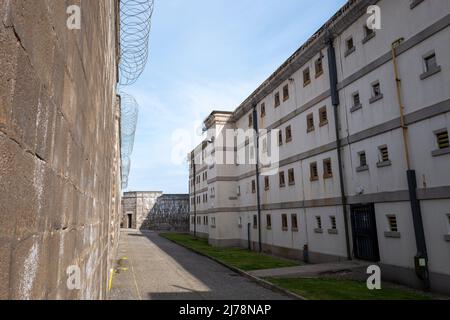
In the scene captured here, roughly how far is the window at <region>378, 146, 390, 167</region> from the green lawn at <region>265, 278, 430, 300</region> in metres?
4.89

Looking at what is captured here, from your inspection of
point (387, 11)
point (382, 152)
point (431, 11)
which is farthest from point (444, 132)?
point (387, 11)

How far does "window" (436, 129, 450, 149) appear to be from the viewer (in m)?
12.4

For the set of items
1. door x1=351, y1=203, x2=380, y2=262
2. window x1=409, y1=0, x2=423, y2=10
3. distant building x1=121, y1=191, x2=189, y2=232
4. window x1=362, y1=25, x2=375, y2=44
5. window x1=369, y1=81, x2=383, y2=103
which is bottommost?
door x1=351, y1=203, x2=380, y2=262

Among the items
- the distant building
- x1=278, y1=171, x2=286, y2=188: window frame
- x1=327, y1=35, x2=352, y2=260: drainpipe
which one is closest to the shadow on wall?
the distant building

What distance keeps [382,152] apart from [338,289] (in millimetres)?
6247

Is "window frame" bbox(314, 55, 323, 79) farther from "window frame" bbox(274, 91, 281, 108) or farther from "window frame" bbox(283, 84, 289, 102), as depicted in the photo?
"window frame" bbox(274, 91, 281, 108)

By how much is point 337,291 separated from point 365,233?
4658 millimetres

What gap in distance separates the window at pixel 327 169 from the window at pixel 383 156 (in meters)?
3.95

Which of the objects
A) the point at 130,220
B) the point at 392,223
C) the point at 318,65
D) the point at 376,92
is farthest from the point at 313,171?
the point at 130,220

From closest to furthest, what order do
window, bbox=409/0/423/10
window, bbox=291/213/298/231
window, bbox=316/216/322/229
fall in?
window, bbox=409/0/423/10 → window, bbox=316/216/322/229 → window, bbox=291/213/298/231

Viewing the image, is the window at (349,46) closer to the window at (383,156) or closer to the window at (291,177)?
the window at (383,156)

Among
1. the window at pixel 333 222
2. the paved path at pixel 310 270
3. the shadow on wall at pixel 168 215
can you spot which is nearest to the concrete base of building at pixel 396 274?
the paved path at pixel 310 270

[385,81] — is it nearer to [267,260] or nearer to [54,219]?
[267,260]

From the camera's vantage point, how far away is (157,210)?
67625 millimetres
